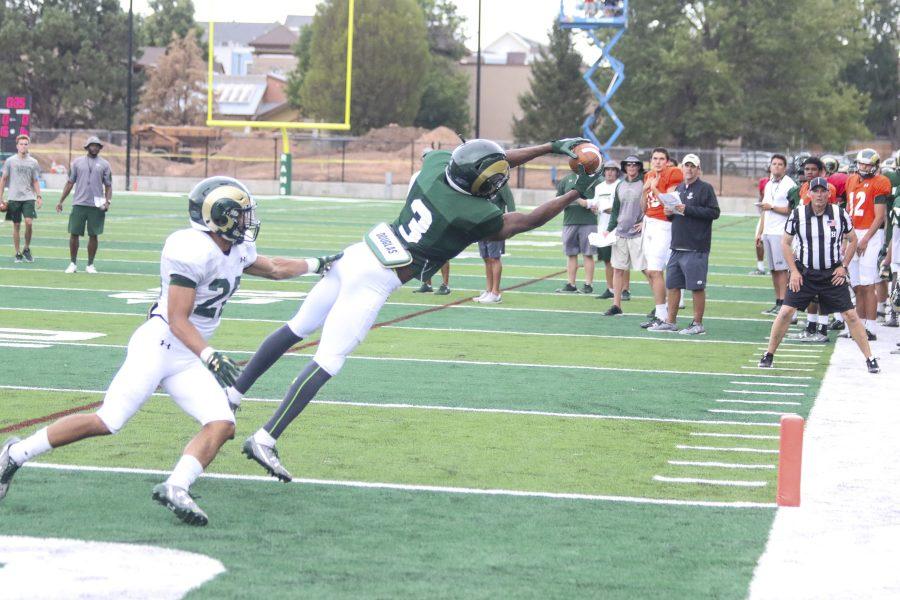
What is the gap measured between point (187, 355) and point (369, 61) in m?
70.8

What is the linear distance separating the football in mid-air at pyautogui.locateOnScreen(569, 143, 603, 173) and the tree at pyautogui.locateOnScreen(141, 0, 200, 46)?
105607 mm

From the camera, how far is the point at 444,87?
280 feet

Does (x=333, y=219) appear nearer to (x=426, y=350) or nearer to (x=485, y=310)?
(x=485, y=310)

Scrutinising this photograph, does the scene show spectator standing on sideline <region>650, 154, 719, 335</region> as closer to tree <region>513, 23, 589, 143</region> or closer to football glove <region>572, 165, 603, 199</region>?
football glove <region>572, 165, 603, 199</region>

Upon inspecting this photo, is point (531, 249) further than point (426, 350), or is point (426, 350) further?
point (531, 249)

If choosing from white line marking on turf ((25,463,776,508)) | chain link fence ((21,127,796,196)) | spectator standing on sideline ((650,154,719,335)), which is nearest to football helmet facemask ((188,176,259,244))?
white line marking on turf ((25,463,776,508))

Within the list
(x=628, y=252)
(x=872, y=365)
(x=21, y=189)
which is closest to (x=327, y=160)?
(x=21, y=189)

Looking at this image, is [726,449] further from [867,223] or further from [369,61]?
[369,61]

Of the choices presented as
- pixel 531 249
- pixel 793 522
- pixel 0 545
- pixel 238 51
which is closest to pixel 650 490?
pixel 793 522

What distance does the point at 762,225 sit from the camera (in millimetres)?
15469

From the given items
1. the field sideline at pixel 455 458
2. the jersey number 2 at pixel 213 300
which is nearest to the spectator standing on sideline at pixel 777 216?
the field sideline at pixel 455 458

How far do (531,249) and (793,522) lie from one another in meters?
19.2

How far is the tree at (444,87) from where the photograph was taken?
8456 cm

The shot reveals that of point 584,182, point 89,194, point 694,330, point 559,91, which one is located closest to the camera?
point 584,182
